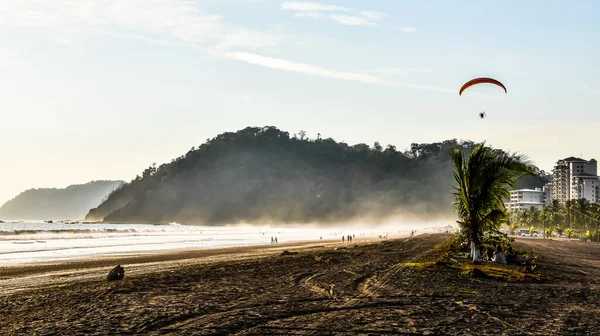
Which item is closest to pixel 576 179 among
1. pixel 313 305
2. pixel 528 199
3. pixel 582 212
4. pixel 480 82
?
pixel 528 199

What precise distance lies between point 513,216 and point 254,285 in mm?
144164

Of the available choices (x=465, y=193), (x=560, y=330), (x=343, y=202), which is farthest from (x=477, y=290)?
(x=343, y=202)

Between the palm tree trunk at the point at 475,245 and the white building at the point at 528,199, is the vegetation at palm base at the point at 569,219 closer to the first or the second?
the white building at the point at 528,199

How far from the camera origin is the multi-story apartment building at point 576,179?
17688 cm

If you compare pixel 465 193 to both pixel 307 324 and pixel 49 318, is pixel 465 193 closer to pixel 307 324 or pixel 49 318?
pixel 307 324

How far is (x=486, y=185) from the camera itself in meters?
19.3

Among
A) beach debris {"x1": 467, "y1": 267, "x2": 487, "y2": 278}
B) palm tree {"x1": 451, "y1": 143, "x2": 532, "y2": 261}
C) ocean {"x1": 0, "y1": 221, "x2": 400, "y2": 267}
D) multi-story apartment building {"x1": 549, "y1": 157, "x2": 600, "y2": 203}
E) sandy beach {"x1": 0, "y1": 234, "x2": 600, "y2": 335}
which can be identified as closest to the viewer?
sandy beach {"x1": 0, "y1": 234, "x2": 600, "y2": 335}

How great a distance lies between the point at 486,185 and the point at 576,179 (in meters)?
187

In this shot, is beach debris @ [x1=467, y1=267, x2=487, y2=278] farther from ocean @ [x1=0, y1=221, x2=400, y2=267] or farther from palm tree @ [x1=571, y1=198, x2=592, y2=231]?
palm tree @ [x1=571, y1=198, x2=592, y2=231]

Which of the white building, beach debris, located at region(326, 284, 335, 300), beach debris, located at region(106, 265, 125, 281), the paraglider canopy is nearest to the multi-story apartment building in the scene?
the white building

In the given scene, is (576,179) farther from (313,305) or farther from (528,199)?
(313,305)

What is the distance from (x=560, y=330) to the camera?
8.27 meters

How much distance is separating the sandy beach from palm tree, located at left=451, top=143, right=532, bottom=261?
3.52 m

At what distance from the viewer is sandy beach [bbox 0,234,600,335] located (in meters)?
8.37
